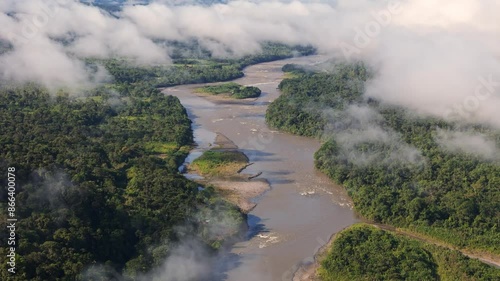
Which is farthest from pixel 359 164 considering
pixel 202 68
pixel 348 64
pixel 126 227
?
pixel 202 68

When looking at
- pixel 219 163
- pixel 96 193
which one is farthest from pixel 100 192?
pixel 219 163

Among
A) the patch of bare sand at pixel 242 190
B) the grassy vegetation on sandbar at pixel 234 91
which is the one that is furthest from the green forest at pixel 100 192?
the grassy vegetation on sandbar at pixel 234 91

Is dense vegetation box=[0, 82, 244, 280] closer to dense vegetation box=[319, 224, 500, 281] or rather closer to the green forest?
the green forest

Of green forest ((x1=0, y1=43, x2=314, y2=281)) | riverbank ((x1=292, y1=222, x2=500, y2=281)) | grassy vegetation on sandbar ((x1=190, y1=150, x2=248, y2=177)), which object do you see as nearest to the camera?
green forest ((x1=0, y1=43, x2=314, y2=281))

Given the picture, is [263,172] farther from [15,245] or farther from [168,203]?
[15,245]

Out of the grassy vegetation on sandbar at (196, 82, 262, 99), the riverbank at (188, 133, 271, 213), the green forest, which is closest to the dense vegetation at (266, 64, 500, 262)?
the riverbank at (188, 133, 271, 213)

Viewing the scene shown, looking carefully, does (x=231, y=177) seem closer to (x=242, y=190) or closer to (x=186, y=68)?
(x=242, y=190)

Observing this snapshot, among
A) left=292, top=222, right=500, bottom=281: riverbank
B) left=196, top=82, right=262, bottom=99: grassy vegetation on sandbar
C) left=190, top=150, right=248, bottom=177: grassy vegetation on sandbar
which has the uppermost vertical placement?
left=196, top=82, right=262, bottom=99: grassy vegetation on sandbar
